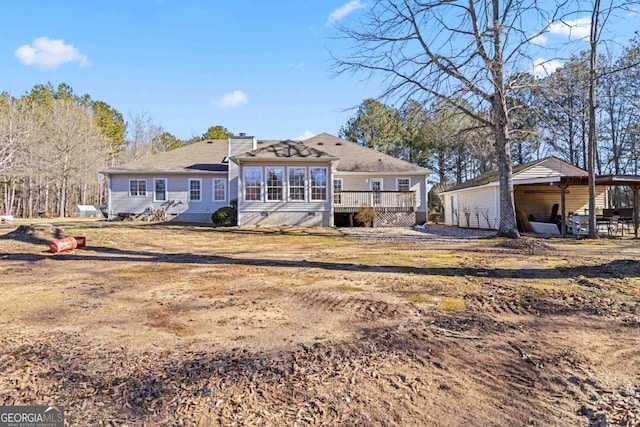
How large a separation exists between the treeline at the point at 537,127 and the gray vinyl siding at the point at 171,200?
986 cm

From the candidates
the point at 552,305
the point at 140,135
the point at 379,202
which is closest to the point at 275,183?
the point at 379,202

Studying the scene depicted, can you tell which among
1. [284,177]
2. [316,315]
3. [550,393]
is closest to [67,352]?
[316,315]

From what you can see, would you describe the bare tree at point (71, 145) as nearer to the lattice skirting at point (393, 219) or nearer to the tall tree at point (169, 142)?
the tall tree at point (169, 142)

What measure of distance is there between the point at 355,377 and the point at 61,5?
47.4 feet

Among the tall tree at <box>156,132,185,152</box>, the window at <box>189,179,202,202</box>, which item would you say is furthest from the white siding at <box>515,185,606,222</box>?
the tall tree at <box>156,132,185,152</box>

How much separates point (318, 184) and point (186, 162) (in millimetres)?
8910

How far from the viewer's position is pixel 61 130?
3175cm

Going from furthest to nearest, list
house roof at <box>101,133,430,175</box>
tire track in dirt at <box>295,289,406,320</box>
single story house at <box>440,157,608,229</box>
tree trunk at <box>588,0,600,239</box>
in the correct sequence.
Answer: house roof at <box>101,133,430,175</box>
single story house at <box>440,157,608,229</box>
tree trunk at <box>588,0,600,239</box>
tire track in dirt at <box>295,289,406,320</box>

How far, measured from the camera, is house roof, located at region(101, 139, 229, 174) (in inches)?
803

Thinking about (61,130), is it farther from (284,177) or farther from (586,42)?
(586,42)

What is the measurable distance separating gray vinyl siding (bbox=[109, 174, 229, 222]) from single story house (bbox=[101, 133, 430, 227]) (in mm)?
50

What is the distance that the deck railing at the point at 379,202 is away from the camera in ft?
61.3

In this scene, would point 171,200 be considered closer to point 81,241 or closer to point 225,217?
point 225,217

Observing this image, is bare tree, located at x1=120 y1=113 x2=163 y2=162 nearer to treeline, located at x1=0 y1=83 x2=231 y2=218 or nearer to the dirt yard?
treeline, located at x1=0 y1=83 x2=231 y2=218
